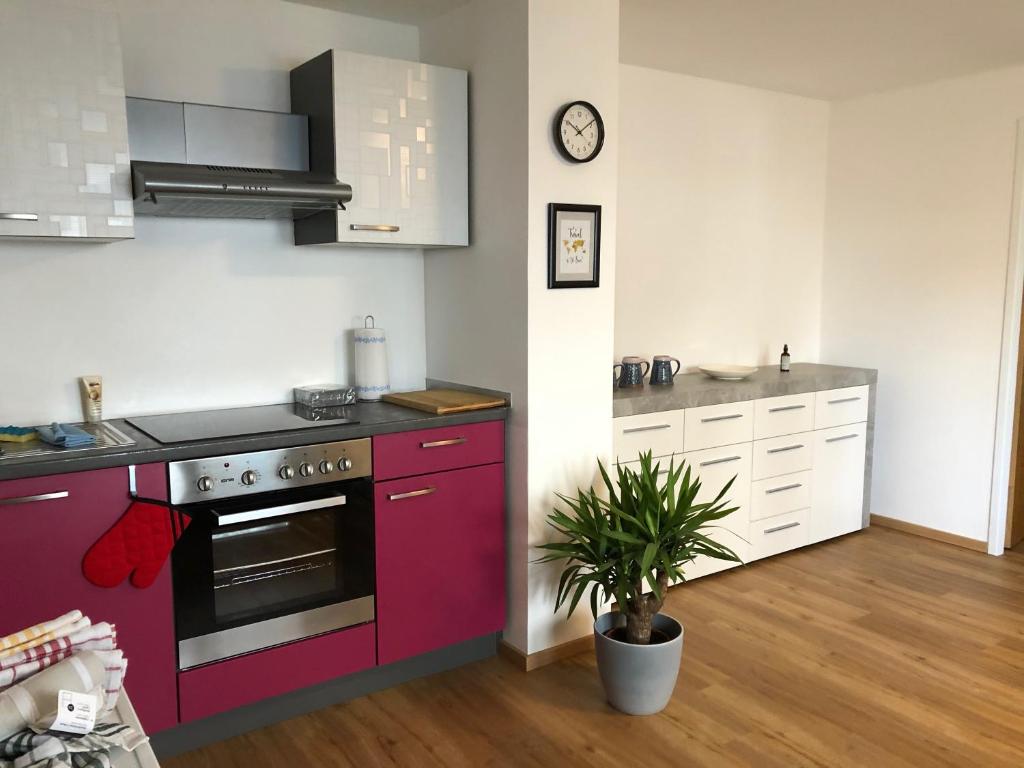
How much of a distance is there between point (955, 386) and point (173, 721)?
12.7 feet

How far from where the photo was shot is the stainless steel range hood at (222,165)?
7.98 feet

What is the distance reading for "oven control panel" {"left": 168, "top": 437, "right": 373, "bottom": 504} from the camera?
2375 millimetres

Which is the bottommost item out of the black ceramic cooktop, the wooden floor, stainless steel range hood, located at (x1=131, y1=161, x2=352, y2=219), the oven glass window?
the wooden floor

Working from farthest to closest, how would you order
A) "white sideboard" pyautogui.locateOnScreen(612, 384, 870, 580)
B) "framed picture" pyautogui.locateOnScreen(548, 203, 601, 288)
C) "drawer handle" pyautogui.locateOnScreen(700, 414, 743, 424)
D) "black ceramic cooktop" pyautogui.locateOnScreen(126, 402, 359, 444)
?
"drawer handle" pyautogui.locateOnScreen(700, 414, 743, 424) < "white sideboard" pyautogui.locateOnScreen(612, 384, 870, 580) < "framed picture" pyautogui.locateOnScreen(548, 203, 601, 288) < "black ceramic cooktop" pyautogui.locateOnScreen(126, 402, 359, 444)

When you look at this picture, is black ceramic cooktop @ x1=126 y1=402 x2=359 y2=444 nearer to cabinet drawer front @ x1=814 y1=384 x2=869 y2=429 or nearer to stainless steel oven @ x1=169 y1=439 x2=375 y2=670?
stainless steel oven @ x1=169 y1=439 x2=375 y2=670

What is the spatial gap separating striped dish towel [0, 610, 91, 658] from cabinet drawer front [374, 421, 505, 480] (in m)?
1.38

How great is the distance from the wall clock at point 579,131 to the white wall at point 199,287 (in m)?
0.79

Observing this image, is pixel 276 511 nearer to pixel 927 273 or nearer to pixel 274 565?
pixel 274 565

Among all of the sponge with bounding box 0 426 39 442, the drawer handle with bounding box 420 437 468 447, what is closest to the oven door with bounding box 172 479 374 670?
the drawer handle with bounding box 420 437 468 447

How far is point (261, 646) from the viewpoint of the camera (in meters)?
2.57

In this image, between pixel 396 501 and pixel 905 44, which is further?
pixel 905 44

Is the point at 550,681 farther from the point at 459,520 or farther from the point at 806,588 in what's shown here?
the point at 806,588

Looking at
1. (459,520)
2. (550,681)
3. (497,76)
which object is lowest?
(550,681)

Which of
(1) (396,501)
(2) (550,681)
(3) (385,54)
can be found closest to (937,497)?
(2) (550,681)
